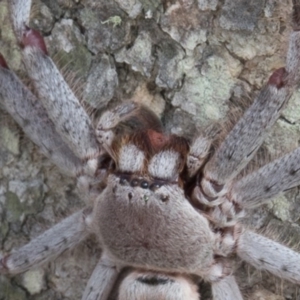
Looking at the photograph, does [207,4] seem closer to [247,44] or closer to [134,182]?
[247,44]

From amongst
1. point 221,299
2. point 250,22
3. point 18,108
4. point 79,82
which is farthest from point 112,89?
point 221,299

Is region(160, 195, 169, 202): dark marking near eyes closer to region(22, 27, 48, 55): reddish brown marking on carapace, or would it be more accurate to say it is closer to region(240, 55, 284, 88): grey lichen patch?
region(240, 55, 284, 88): grey lichen patch

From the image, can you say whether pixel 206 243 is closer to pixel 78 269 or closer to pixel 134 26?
pixel 78 269

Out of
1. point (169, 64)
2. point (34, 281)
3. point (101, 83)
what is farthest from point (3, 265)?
point (169, 64)

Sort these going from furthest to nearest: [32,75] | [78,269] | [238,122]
→ 1. [78,269]
2. [32,75]
3. [238,122]

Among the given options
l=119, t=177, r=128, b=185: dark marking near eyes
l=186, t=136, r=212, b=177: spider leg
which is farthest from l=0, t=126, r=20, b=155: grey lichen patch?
l=186, t=136, r=212, b=177: spider leg

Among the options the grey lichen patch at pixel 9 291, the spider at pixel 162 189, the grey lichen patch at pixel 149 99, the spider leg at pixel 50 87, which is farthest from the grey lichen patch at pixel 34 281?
the grey lichen patch at pixel 149 99
